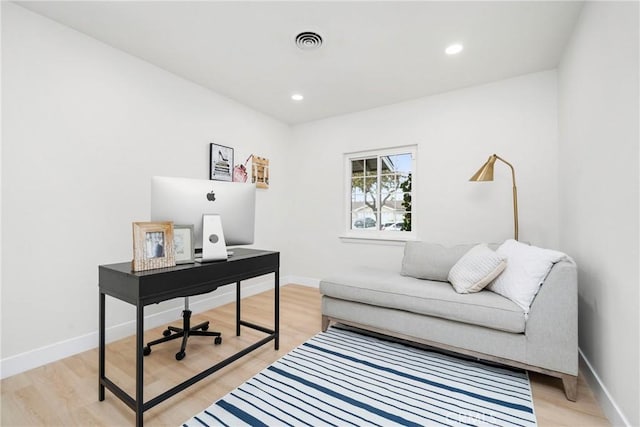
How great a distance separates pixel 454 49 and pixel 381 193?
1.82 meters

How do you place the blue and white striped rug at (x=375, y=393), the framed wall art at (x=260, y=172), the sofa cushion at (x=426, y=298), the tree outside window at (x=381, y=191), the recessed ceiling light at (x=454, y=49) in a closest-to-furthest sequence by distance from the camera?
the blue and white striped rug at (x=375, y=393) < the sofa cushion at (x=426, y=298) < the recessed ceiling light at (x=454, y=49) < the tree outside window at (x=381, y=191) < the framed wall art at (x=260, y=172)

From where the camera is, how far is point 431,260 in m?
2.73

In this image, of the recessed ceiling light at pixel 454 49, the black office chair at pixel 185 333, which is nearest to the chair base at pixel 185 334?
the black office chair at pixel 185 333

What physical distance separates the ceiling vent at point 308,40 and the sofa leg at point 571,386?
280cm

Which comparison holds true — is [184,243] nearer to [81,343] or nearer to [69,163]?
[69,163]

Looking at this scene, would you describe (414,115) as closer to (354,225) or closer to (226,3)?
(354,225)

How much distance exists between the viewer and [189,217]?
1859 millimetres

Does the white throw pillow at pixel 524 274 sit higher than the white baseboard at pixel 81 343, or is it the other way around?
the white throw pillow at pixel 524 274

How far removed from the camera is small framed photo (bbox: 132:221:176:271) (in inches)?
60.9

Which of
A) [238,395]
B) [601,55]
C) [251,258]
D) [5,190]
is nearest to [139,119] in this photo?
[5,190]

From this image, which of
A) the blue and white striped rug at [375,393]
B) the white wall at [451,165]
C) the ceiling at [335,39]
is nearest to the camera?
the blue and white striped rug at [375,393]

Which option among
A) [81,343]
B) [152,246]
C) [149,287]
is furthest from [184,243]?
[81,343]

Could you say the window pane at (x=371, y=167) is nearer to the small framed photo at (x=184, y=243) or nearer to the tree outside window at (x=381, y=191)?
the tree outside window at (x=381, y=191)

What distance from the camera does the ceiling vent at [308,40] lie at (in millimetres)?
2279
